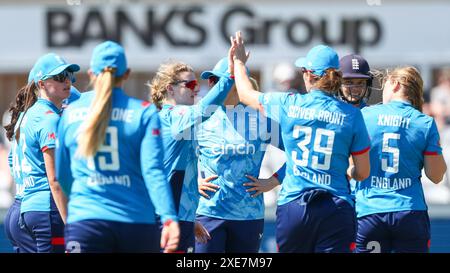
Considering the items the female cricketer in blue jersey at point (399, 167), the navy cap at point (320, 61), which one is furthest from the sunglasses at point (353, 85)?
the navy cap at point (320, 61)

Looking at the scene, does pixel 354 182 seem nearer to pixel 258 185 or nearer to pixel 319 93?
pixel 258 185

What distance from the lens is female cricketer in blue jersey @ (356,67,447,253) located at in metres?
7.30

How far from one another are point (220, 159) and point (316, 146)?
3.86 feet

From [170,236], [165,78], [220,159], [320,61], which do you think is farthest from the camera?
[220,159]

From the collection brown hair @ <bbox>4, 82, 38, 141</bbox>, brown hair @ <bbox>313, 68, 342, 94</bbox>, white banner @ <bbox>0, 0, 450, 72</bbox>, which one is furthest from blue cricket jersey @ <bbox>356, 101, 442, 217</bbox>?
white banner @ <bbox>0, 0, 450, 72</bbox>

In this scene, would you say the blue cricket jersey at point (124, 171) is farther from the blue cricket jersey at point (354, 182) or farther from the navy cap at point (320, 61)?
the blue cricket jersey at point (354, 182)

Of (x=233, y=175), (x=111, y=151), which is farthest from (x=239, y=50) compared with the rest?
(x=111, y=151)

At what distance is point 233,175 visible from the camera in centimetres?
770

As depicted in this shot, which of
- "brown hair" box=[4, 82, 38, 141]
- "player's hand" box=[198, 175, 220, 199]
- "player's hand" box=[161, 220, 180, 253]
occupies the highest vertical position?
"brown hair" box=[4, 82, 38, 141]

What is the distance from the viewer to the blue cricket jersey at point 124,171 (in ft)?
18.8

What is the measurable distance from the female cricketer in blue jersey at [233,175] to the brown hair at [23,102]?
135 cm

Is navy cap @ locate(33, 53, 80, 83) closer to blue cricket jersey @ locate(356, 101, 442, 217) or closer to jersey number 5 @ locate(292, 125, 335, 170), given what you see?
jersey number 5 @ locate(292, 125, 335, 170)
